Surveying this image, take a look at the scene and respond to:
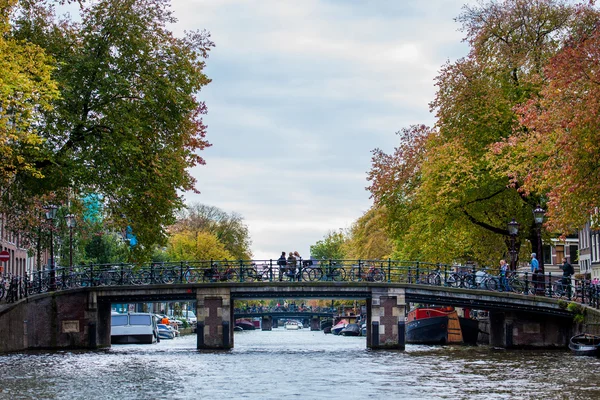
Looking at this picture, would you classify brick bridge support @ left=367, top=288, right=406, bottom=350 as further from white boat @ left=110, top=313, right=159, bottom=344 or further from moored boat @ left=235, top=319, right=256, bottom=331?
moored boat @ left=235, top=319, right=256, bottom=331

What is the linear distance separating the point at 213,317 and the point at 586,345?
1854cm

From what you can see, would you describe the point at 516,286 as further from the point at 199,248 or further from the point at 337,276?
the point at 199,248

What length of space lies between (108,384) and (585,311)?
23902 millimetres

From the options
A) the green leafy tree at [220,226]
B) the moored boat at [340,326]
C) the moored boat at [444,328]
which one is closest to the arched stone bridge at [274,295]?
the moored boat at [444,328]

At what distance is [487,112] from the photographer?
52562 millimetres

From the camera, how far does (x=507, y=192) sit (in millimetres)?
53062

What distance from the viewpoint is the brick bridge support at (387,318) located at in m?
51.2

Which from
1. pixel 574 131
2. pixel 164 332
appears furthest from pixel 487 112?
pixel 164 332

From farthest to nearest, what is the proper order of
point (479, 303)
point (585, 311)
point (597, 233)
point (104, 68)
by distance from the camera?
point (597, 233)
point (479, 303)
point (585, 311)
point (104, 68)

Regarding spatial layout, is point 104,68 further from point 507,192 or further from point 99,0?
point 507,192

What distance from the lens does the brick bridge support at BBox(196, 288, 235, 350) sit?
→ 51.8 meters

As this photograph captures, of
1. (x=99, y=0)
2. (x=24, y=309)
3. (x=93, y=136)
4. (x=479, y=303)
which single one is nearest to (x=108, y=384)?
(x=93, y=136)

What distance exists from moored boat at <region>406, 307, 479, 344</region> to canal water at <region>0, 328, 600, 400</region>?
19.2 m

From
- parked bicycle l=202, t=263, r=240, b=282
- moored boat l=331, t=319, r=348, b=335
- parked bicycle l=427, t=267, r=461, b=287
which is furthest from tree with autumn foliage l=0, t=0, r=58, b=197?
moored boat l=331, t=319, r=348, b=335
